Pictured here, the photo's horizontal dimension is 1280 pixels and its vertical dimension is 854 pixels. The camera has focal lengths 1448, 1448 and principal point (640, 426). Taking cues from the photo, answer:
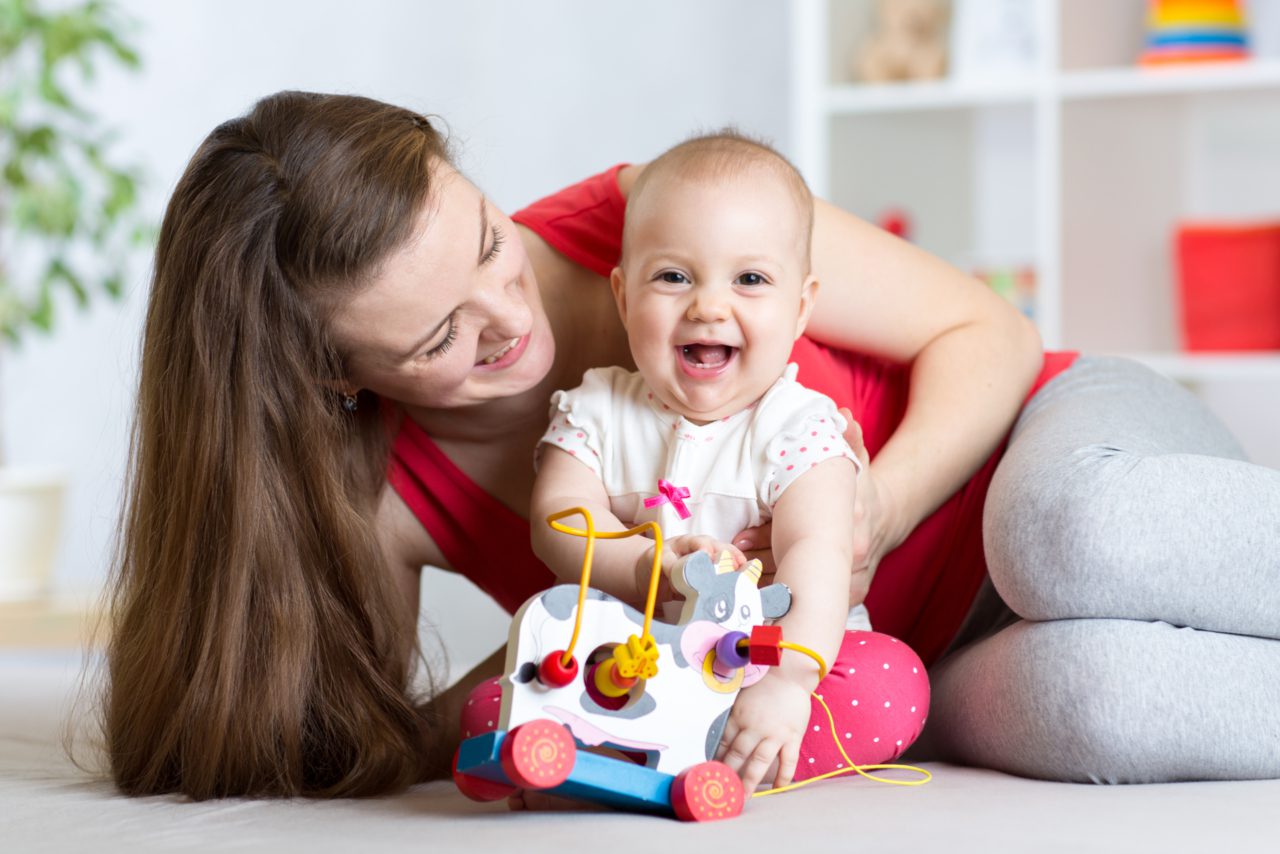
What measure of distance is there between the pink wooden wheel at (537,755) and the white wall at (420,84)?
2890 mm

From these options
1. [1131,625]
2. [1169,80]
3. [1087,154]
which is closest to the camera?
[1131,625]

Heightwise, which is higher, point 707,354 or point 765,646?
point 707,354

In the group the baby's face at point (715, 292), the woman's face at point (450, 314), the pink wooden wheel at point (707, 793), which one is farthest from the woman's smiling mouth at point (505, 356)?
the pink wooden wheel at point (707, 793)

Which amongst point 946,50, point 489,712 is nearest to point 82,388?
point 946,50

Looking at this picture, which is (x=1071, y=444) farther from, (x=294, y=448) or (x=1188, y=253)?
(x=1188, y=253)

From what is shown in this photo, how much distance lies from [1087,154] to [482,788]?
86.3 inches

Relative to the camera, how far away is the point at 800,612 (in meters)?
1.10

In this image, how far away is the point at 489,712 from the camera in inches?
48.3

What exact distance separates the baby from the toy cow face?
0.07 metres

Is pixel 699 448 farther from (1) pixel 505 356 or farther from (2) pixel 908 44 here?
(2) pixel 908 44

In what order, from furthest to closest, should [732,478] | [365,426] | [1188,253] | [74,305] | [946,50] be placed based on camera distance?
[74,305] → [946,50] → [1188,253] → [365,426] → [732,478]

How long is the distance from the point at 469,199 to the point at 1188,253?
1924 millimetres

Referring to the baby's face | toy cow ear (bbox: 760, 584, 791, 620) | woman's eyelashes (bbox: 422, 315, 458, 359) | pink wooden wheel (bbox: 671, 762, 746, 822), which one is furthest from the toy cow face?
woman's eyelashes (bbox: 422, 315, 458, 359)

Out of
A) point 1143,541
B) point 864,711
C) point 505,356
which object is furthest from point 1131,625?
point 505,356
